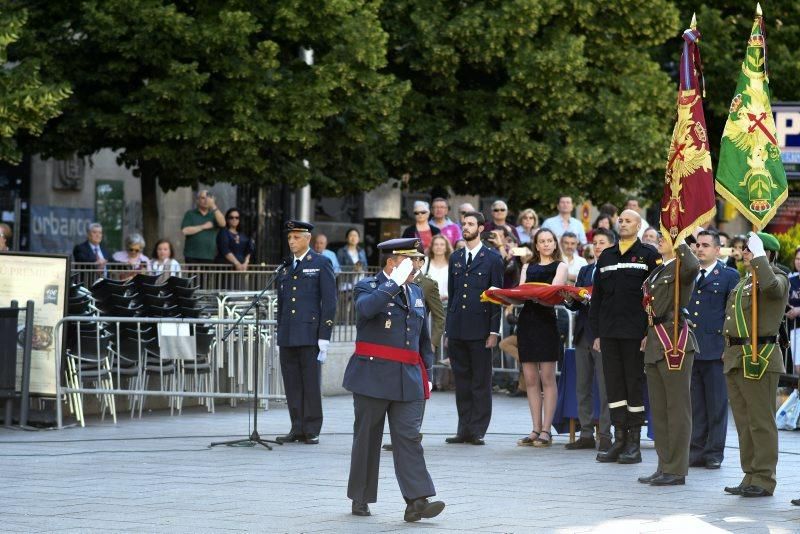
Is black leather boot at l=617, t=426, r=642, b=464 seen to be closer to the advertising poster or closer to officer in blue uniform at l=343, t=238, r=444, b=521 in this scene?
officer in blue uniform at l=343, t=238, r=444, b=521

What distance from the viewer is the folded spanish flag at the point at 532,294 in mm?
14664

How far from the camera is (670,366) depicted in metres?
12.3

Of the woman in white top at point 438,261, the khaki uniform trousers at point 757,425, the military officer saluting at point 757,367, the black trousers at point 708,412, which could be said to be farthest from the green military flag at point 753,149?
the woman in white top at point 438,261

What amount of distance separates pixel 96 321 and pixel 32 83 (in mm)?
6102

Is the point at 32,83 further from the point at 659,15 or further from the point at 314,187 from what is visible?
the point at 659,15

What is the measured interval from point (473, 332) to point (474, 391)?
536mm

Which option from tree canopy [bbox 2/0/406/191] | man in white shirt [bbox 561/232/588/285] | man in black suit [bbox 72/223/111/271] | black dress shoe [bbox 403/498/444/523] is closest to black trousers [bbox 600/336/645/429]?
black dress shoe [bbox 403/498/444/523]

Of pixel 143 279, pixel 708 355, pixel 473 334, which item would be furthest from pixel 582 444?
pixel 143 279

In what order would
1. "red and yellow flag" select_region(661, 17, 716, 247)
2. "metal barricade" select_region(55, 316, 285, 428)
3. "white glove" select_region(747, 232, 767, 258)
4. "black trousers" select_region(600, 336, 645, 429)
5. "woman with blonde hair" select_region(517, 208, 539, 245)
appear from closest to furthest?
"white glove" select_region(747, 232, 767, 258)
"red and yellow flag" select_region(661, 17, 716, 247)
"black trousers" select_region(600, 336, 645, 429)
"metal barricade" select_region(55, 316, 285, 428)
"woman with blonde hair" select_region(517, 208, 539, 245)

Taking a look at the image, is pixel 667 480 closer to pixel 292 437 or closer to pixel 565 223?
pixel 292 437

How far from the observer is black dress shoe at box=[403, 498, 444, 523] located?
1046cm

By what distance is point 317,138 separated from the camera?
24.5 meters

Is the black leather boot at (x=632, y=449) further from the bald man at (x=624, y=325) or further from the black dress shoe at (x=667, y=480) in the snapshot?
the black dress shoe at (x=667, y=480)

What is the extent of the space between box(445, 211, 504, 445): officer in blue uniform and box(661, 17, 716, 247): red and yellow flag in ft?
9.72
